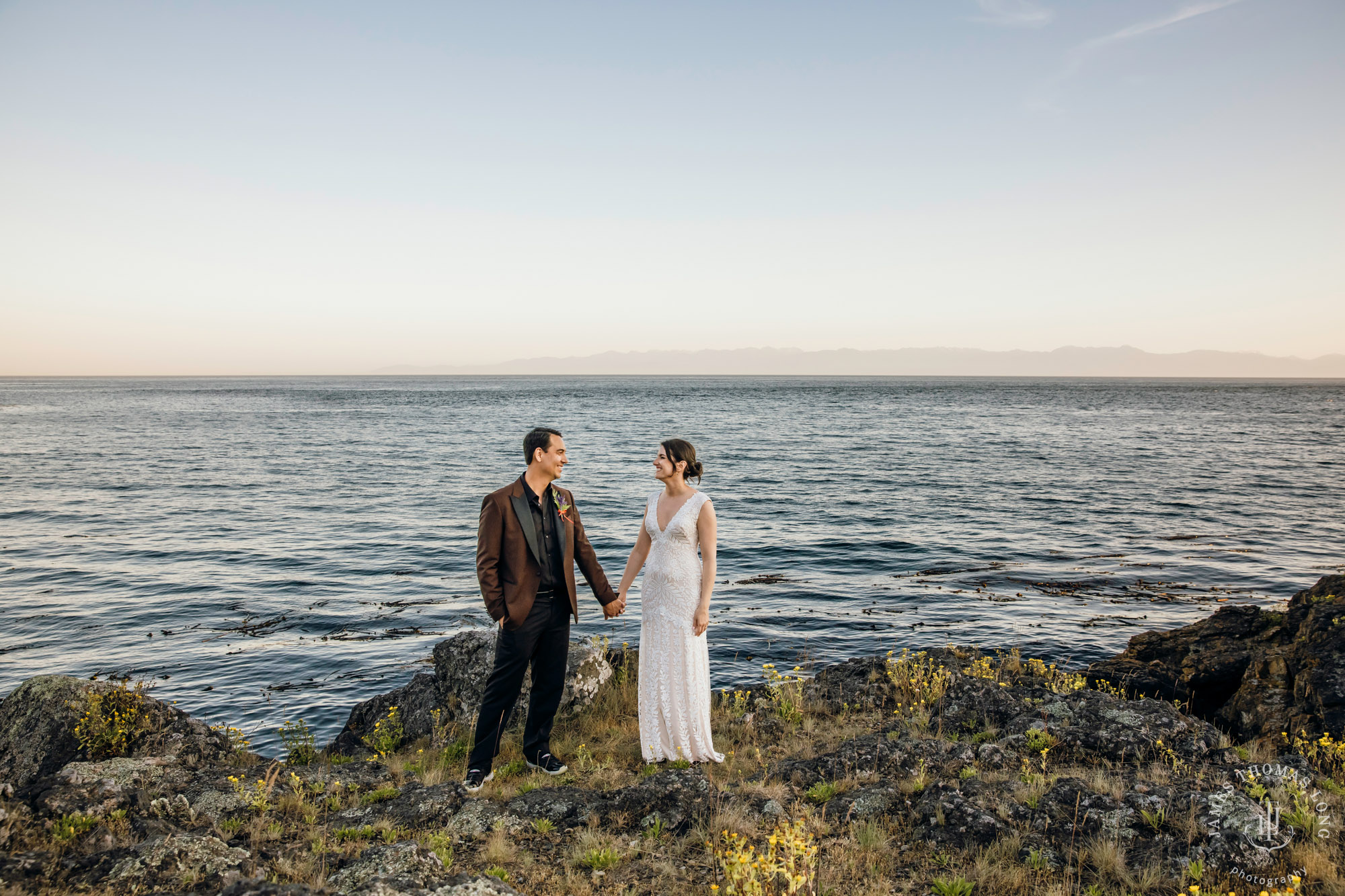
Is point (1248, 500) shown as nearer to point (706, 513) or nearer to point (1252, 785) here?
point (1252, 785)

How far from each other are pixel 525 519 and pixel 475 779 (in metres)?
2.50

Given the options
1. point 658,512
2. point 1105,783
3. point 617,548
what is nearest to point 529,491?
point 658,512

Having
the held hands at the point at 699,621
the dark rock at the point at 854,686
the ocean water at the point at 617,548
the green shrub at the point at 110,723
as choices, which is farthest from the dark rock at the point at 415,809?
the ocean water at the point at 617,548

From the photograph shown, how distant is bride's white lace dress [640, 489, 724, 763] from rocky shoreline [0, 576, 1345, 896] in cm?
40

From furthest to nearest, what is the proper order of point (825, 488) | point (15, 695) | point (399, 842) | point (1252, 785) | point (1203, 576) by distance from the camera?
point (825, 488) → point (1203, 576) → point (15, 695) → point (1252, 785) → point (399, 842)

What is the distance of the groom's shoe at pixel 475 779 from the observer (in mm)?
6495

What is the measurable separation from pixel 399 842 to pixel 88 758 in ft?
14.2

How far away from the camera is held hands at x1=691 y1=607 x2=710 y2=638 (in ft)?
22.6

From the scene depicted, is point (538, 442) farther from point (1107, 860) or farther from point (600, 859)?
point (1107, 860)

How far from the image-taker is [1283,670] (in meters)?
8.32

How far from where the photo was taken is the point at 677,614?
23.0 feet

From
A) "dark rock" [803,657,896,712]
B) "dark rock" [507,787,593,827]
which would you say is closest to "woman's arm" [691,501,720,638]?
"dark rock" [507,787,593,827]

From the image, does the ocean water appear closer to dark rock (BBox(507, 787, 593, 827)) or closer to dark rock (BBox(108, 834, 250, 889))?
dark rock (BBox(507, 787, 593, 827))

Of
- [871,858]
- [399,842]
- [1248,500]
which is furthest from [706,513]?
[1248,500]
